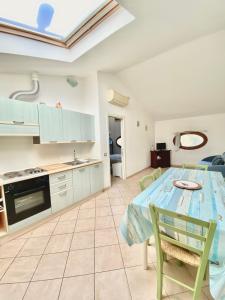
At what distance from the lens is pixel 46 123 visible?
2.61m

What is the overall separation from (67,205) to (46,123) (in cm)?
156

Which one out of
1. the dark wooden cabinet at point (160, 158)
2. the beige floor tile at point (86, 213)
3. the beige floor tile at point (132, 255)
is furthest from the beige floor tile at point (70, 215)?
the dark wooden cabinet at point (160, 158)

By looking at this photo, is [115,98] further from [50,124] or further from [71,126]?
[50,124]

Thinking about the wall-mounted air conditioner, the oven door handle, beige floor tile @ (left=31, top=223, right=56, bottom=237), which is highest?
the wall-mounted air conditioner

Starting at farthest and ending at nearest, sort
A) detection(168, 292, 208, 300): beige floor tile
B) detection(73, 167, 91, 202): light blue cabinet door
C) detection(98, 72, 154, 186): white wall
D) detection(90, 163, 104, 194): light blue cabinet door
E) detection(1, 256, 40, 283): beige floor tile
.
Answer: detection(98, 72, 154, 186): white wall
detection(90, 163, 104, 194): light blue cabinet door
detection(73, 167, 91, 202): light blue cabinet door
detection(1, 256, 40, 283): beige floor tile
detection(168, 292, 208, 300): beige floor tile

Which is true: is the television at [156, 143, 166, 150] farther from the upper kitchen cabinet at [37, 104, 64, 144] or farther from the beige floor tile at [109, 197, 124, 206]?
the upper kitchen cabinet at [37, 104, 64, 144]

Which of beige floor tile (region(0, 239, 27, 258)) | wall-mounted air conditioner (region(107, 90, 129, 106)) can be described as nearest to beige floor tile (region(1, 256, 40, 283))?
beige floor tile (region(0, 239, 27, 258))

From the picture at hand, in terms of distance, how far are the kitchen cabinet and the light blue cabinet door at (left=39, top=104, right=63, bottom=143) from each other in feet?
2.20

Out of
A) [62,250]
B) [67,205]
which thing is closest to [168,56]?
[67,205]

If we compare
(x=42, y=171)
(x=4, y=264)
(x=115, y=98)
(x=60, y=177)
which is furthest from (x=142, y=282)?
(x=115, y=98)

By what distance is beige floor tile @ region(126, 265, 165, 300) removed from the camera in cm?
128

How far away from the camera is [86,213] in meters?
2.72

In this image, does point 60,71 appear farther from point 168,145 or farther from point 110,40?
point 168,145

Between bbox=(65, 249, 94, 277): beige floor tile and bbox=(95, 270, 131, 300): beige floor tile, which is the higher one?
bbox=(65, 249, 94, 277): beige floor tile
